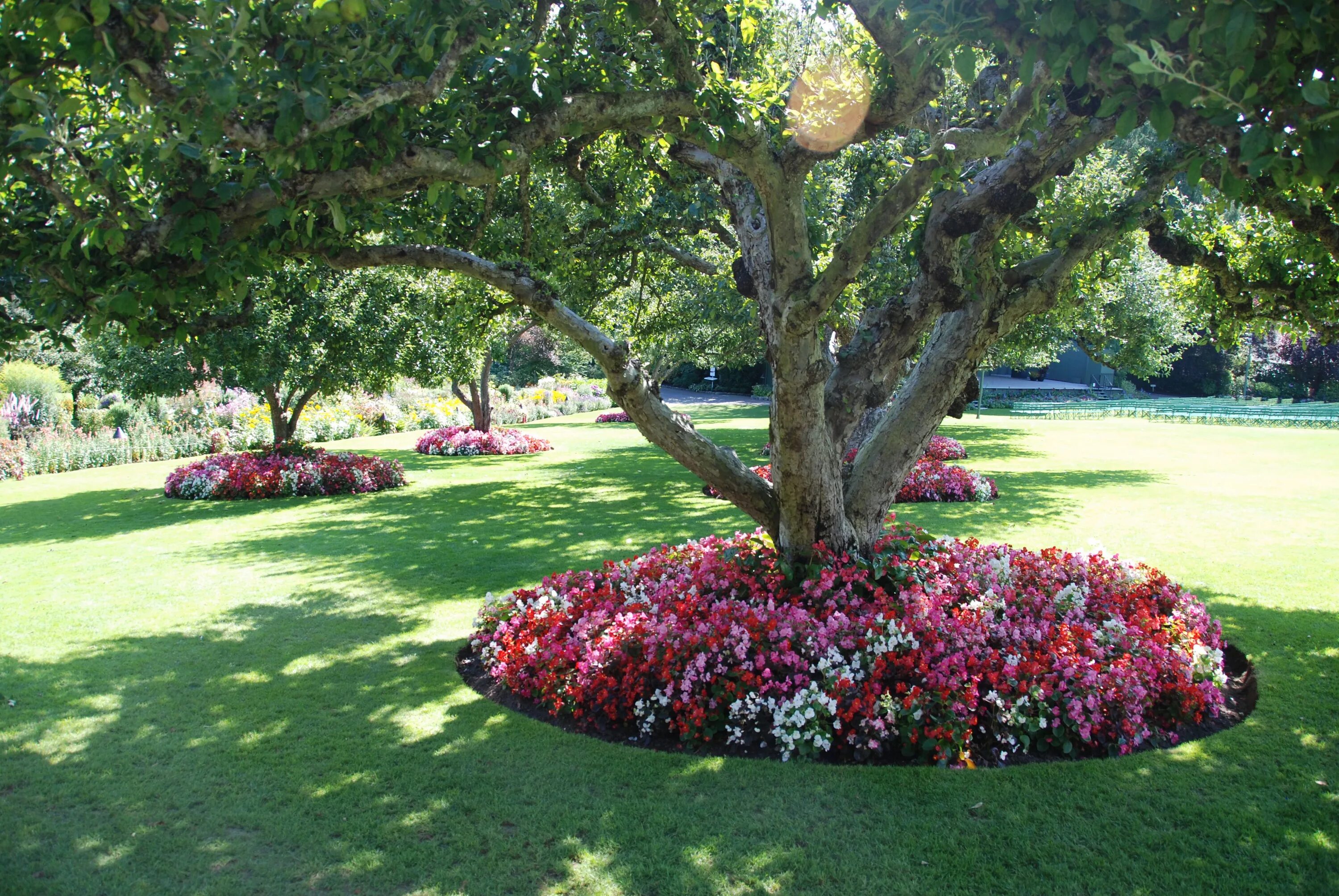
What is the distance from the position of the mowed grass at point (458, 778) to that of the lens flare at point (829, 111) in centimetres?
Answer: 383

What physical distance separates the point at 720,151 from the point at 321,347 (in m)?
12.3

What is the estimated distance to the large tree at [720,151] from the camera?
10.0 feet

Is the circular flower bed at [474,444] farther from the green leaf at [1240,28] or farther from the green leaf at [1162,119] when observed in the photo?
the green leaf at [1240,28]

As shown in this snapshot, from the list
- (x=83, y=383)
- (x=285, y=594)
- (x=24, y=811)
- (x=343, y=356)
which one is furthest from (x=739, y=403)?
(x=24, y=811)

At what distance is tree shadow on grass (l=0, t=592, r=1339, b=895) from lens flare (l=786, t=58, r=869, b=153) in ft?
12.6

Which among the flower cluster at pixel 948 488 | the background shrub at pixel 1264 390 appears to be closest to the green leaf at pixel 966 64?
the flower cluster at pixel 948 488

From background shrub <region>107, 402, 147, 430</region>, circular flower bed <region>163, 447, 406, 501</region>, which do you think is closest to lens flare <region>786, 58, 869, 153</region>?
circular flower bed <region>163, 447, 406, 501</region>

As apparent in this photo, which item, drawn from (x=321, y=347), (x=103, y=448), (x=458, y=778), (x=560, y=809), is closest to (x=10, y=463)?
(x=103, y=448)

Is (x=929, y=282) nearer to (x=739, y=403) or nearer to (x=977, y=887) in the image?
(x=977, y=887)

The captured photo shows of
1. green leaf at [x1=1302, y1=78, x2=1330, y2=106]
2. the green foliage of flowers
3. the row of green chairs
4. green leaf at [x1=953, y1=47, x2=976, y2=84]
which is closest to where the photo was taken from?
green leaf at [x1=1302, y1=78, x2=1330, y2=106]

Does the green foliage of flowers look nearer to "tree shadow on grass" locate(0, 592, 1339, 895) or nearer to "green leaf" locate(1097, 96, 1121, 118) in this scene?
"tree shadow on grass" locate(0, 592, 1339, 895)

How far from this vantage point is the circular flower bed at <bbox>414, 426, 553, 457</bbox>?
2372 cm

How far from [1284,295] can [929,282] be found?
12.7 ft

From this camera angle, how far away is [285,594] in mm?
8641
